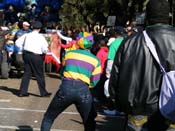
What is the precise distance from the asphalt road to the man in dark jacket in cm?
421

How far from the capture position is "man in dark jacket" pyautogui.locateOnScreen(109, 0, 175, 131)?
4.54 metres

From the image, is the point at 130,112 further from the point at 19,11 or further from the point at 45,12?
the point at 19,11

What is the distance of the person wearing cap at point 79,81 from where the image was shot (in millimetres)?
6668

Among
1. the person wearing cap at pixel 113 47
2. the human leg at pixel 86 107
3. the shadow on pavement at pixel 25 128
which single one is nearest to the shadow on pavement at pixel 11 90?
the person wearing cap at pixel 113 47

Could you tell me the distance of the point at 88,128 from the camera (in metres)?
6.98

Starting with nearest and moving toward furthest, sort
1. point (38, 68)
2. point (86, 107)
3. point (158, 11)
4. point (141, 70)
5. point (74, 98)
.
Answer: point (141, 70) < point (158, 11) < point (74, 98) < point (86, 107) < point (38, 68)

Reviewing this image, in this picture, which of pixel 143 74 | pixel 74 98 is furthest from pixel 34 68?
pixel 143 74

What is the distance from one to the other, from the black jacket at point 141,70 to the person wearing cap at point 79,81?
2039mm

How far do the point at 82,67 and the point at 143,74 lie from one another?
226 cm

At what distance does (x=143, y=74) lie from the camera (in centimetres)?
453

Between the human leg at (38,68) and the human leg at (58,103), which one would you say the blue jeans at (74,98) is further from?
the human leg at (38,68)

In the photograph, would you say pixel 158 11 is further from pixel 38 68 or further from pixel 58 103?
pixel 38 68

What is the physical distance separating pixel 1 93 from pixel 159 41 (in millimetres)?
8672

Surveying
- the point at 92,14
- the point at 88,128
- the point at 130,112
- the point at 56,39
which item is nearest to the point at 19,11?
the point at 92,14
